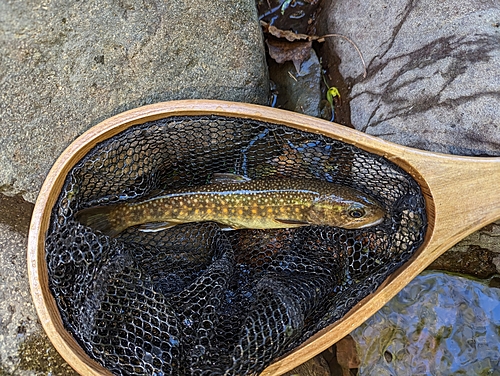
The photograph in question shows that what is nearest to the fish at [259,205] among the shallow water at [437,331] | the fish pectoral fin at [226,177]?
the fish pectoral fin at [226,177]

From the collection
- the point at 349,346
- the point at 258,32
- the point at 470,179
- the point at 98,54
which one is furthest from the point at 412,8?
the point at 349,346

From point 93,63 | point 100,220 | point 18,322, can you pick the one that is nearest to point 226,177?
point 100,220

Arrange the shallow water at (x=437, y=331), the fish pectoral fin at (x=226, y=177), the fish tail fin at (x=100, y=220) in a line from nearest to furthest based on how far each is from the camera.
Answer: the fish tail fin at (x=100, y=220) → the fish pectoral fin at (x=226, y=177) → the shallow water at (x=437, y=331)

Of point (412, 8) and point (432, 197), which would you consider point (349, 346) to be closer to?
point (432, 197)

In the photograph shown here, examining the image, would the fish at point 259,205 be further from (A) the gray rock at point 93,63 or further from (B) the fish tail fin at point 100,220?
(A) the gray rock at point 93,63

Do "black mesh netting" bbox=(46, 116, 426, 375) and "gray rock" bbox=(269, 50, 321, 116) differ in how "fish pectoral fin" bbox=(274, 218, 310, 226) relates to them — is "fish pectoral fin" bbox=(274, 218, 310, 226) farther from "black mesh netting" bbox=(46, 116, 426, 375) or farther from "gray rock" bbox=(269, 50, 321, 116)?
"gray rock" bbox=(269, 50, 321, 116)
